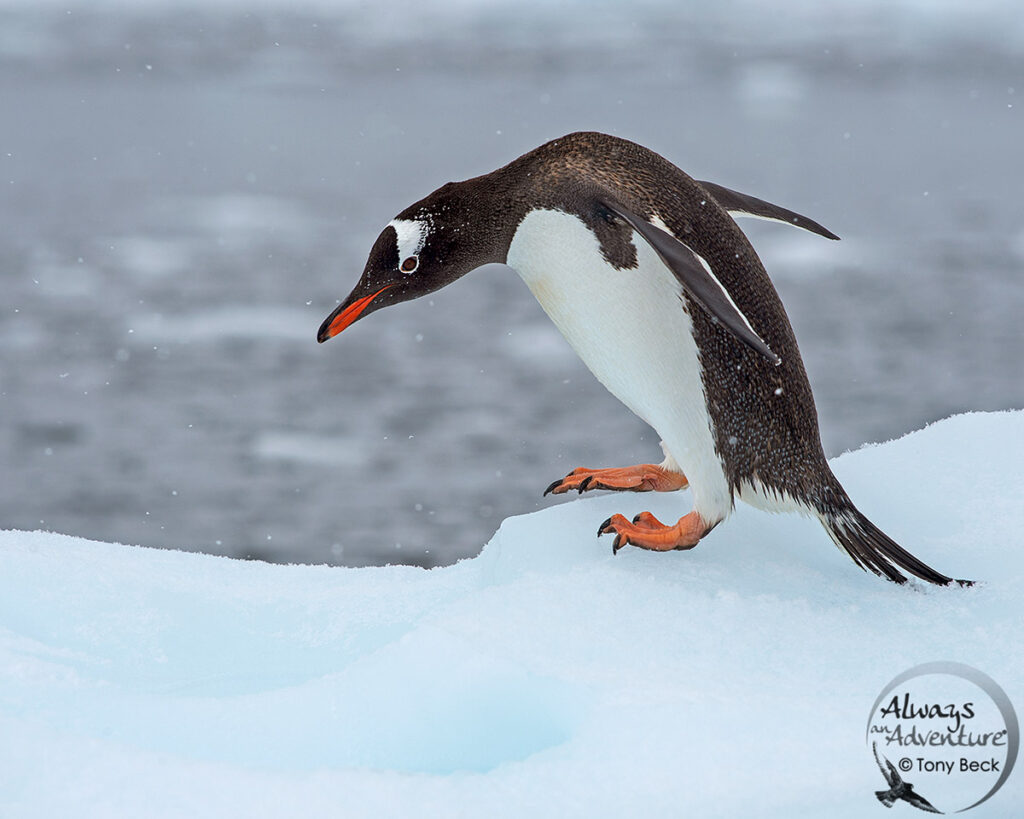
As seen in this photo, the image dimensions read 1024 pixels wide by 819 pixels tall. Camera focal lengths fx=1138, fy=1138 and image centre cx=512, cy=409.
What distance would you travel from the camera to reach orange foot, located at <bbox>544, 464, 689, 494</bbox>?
1.63 metres

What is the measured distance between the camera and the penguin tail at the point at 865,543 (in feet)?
4.67

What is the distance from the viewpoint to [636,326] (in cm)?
137

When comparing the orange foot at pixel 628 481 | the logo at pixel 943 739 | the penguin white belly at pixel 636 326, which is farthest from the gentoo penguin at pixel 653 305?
the logo at pixel 943 739

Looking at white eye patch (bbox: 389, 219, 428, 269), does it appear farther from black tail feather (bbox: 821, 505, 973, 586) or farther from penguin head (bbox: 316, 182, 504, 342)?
black tail feather (bbox: 821, 505, 973, 586)

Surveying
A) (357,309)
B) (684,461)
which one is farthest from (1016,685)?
(357,309)

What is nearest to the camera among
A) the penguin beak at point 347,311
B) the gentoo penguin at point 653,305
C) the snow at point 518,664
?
the snow at point 518,664

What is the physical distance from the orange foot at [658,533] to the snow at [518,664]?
0.09 feet

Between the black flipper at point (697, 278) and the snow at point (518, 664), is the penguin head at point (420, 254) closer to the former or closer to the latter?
the black flipper at point (697, 278)

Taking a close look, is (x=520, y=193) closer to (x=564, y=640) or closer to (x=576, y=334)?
(x=576, y=334)

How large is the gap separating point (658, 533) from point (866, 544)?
0.86 ft

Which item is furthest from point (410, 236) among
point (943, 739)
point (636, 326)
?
point (943, 739)

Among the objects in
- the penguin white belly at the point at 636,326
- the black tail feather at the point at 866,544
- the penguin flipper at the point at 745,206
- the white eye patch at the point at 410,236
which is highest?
the penguin flipper at the point at 745,206

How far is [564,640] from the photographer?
1252mm

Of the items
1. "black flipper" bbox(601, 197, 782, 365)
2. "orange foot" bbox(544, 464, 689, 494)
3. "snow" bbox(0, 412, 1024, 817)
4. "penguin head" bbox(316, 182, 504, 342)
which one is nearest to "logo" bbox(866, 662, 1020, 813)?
"snow" bbox(0, 412, 1024, 817)
